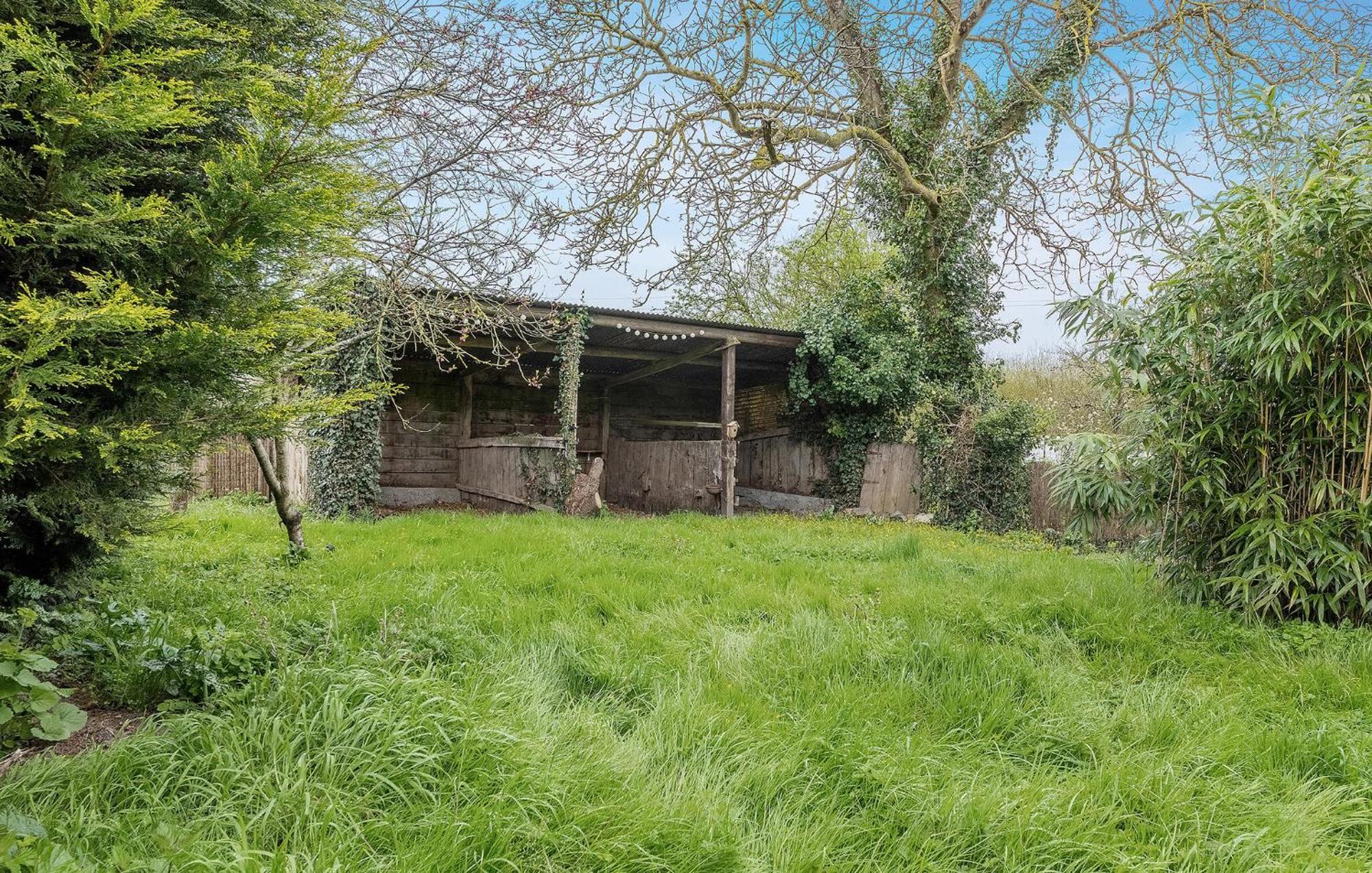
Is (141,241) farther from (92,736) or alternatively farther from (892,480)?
(892,480)

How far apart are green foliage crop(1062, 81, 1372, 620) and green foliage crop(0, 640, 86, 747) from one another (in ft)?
16.3

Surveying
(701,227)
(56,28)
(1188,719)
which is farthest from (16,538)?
(701,227)

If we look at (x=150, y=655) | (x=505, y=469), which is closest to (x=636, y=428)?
(x=505, y=469)

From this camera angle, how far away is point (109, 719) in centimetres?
220

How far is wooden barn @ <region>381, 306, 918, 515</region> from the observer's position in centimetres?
1077

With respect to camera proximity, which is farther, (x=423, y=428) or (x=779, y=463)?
(x=779, y=463)

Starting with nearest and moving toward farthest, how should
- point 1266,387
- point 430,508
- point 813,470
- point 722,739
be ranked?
point 722,739, point 1266,387, point 430,508, point 813,470

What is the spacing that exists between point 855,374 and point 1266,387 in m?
7.68

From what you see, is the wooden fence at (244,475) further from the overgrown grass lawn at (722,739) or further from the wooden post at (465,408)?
the overgrown grass lawn at (722,739)

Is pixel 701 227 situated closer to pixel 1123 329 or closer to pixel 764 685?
pixel 1123 329

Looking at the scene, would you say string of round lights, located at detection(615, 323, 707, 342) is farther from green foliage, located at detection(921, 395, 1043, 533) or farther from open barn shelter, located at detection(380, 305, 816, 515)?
green foliage, located at detection(921, 395, 1043, 533)

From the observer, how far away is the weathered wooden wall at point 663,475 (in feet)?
37.5

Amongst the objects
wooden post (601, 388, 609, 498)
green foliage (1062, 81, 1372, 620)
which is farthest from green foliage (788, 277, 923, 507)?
green foliage (1062, 81, 1372, 620)

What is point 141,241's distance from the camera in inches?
76.5
